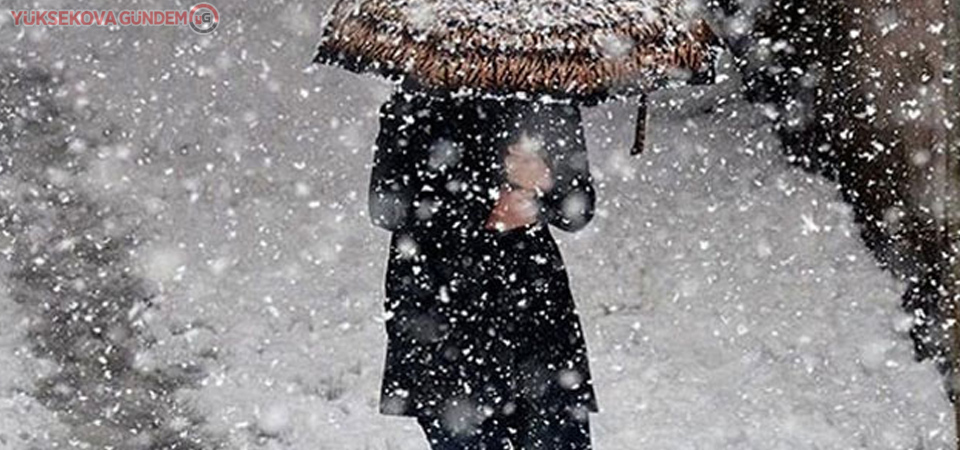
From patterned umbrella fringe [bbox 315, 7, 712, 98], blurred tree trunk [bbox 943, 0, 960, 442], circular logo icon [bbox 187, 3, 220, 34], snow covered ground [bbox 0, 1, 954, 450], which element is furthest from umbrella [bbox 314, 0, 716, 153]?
circular logo icon [bbox 187, 3, 220, 34]

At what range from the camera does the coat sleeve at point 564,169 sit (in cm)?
184

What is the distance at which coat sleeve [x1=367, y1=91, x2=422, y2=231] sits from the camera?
1.84m

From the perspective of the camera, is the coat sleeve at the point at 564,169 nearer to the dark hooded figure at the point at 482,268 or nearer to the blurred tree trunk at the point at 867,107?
the dark hooded figure at the point at 482,268

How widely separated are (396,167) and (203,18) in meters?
0.72

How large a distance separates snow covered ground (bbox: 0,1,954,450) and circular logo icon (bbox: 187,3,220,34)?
0.02 metres

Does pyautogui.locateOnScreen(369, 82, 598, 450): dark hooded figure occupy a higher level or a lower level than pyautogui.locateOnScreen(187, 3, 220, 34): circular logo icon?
lower

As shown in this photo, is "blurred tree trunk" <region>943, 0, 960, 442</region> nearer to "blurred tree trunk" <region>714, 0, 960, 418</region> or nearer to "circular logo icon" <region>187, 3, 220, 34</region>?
"blurred tree trunk" <region>714, 0, 960, 418</region>

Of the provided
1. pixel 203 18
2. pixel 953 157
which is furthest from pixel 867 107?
pixel 203 18

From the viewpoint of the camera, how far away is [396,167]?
1838 millimetres

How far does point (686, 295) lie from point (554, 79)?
603 mm

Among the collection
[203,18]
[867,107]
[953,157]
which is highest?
[203,18]

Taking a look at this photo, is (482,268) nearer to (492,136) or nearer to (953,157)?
(492,136)

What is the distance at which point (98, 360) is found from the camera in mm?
2471

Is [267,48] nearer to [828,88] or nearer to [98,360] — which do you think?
[98,360]
